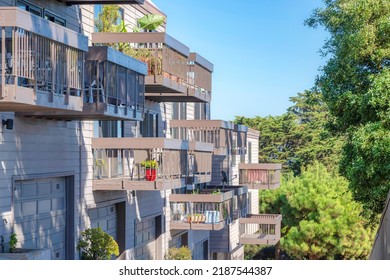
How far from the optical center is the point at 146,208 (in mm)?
29422

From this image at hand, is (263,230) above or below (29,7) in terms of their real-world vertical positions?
below

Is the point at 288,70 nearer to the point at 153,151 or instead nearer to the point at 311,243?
the point at 311,243

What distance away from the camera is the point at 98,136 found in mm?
25000

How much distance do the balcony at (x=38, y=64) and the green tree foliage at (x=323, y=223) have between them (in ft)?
95.9

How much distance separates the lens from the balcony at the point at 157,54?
81.5 ft

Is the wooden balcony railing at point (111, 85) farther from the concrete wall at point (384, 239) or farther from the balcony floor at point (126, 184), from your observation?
the concrete wall at point (384, 239)

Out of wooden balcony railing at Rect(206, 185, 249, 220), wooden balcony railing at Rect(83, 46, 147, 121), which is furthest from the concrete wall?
wooden balcony railing at Rect(206, 185, 249, 220)

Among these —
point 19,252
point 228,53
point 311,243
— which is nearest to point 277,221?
point 311,243

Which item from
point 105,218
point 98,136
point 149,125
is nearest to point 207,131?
point 149,125

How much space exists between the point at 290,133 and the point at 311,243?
28447mm

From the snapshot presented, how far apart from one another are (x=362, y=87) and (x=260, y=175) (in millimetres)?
18334

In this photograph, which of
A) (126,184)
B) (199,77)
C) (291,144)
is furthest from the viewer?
(291,144)

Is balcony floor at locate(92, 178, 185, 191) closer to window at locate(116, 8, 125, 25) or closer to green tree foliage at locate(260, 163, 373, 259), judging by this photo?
window at locate(116, 8, 125, 25)

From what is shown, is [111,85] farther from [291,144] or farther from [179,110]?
[291,144]
